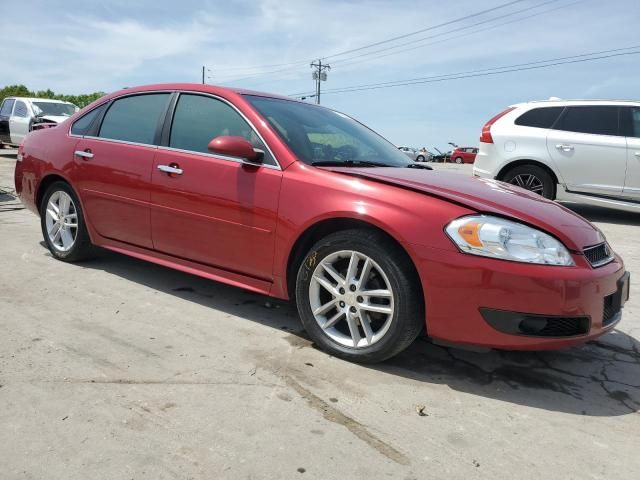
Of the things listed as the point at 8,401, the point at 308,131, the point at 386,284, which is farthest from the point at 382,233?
the point at 8,401

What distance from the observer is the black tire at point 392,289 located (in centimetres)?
268

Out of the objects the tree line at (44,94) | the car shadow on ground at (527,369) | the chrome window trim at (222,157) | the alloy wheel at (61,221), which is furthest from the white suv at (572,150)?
the tree line at (44,94)

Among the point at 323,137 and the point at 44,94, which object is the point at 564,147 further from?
the point at 44,94

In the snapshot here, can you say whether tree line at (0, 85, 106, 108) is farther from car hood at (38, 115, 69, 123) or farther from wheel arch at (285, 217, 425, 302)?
wheel arch at (285, 217, 425, 302)

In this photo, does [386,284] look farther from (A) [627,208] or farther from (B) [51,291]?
(A) [627,208]

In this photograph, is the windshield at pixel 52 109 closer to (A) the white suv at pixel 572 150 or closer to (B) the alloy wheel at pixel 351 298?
(A) the white suv at pixel 572 150

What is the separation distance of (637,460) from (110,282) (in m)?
3.48

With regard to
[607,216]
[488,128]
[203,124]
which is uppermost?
[488,128]

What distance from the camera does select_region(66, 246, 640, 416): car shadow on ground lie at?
2.62 metres

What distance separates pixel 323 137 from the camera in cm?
359

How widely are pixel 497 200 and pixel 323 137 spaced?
1.25 m

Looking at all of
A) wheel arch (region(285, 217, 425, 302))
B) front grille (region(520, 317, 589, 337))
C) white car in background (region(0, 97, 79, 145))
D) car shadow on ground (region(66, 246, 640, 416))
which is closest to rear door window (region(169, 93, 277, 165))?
wheel arch (region(285, 217, 425, 302))

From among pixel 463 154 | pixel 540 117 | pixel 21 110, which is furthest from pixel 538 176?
pixel 463 154

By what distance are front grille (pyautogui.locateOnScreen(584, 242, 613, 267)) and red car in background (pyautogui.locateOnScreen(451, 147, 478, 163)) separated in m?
48.0
